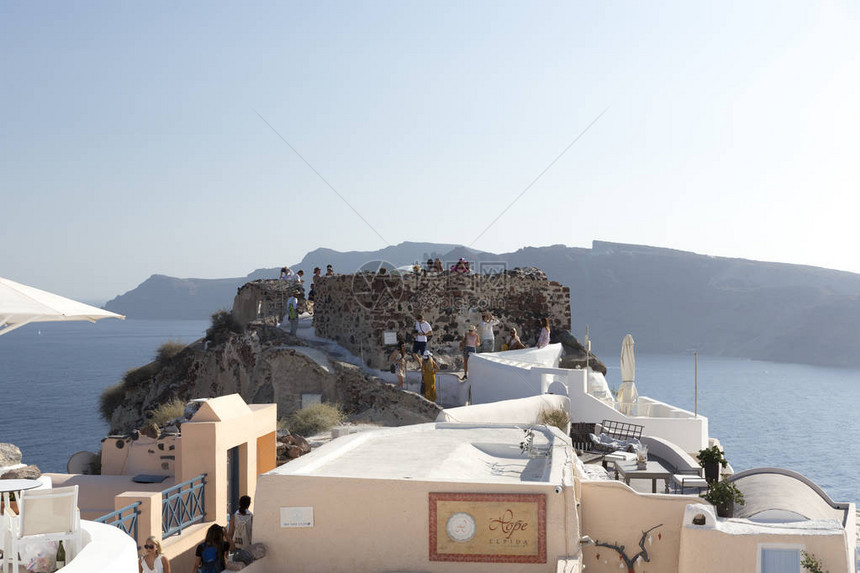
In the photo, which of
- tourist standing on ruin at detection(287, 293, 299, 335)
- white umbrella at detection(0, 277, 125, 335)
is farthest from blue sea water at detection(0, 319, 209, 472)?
white umbrella at detection(0, 277, 125, 335)

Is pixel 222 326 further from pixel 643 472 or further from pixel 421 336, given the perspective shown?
pixel 643 472

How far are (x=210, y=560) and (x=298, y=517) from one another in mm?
1090

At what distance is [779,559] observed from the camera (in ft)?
23.4

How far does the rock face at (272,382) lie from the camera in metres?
19.0

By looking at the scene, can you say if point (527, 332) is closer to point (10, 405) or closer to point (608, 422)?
point (608, 422)

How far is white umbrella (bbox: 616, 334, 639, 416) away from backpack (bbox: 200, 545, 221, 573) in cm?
1383

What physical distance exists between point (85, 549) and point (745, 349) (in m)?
159

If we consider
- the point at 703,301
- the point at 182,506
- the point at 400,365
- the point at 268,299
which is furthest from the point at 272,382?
the point at 703,301

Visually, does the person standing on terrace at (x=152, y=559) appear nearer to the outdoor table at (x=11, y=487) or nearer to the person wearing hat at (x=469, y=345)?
the outdoor table at (x=11, y=487)

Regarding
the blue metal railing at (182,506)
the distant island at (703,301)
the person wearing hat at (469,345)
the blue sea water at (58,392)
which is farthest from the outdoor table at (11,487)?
the distant island at (703,301)

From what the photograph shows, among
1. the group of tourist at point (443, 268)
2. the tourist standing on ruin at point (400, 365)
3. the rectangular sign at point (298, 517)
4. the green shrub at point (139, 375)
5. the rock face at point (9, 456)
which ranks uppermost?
the group of tourist at point (443, 268)

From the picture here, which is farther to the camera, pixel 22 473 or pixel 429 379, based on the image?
pixel 429 379

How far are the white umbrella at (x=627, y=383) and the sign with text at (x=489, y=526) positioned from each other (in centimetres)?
1296

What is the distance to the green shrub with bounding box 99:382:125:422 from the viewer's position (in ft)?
91.0
